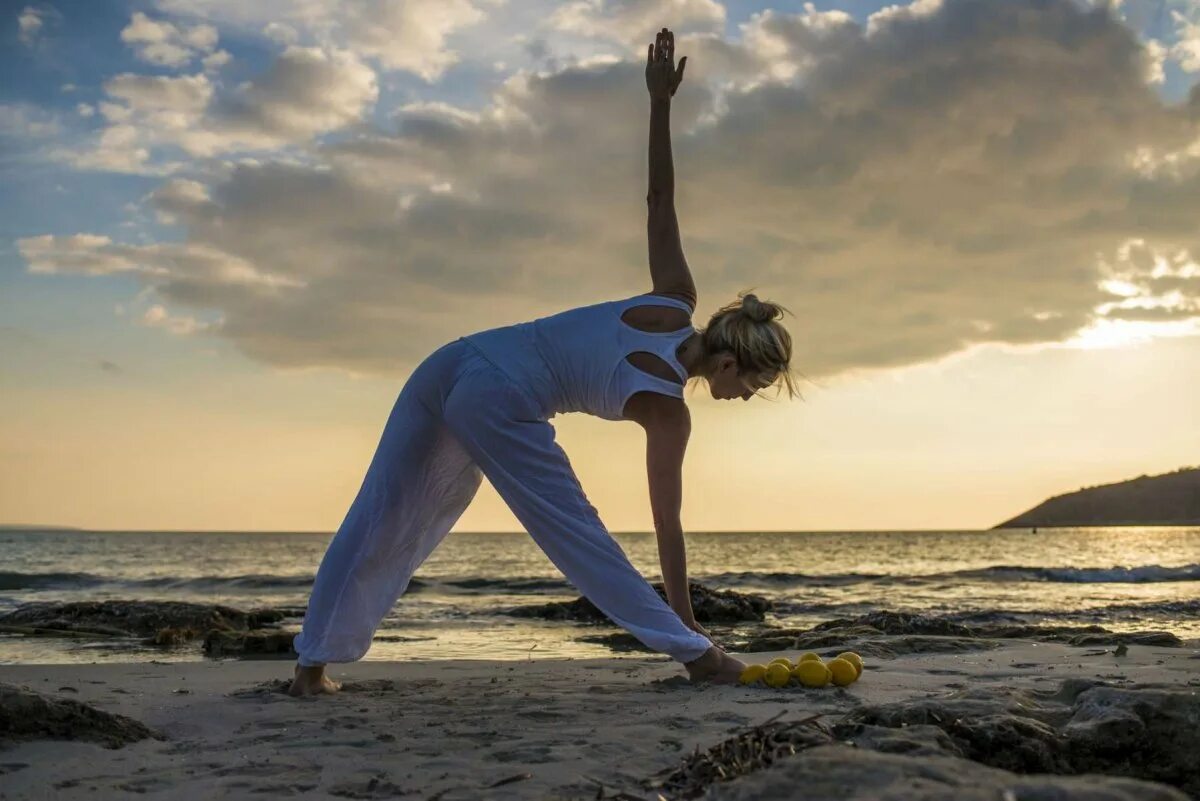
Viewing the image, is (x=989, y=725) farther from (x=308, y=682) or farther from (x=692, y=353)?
(x=308, y=682)

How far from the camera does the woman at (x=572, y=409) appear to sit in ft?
14.4

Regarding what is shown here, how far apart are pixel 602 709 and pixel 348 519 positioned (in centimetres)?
149

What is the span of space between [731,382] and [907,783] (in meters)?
2.59

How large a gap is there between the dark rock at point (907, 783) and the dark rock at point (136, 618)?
891cm

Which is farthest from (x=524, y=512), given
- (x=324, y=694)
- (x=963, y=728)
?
(x=963, y=728)

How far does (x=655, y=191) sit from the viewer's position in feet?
15.4

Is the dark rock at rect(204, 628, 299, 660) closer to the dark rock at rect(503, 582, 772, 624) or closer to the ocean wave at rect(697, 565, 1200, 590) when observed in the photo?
the dark rock at rect(503, 582, 772, 624)

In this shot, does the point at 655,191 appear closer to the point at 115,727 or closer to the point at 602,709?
the point at 602,709

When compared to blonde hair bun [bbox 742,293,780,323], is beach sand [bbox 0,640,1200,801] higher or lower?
lower

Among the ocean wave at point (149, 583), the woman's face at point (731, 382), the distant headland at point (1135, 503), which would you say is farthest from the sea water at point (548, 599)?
the distant headland at point (1135, 503)

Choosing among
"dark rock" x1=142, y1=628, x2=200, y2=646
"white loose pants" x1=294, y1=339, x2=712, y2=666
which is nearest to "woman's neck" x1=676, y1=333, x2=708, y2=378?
"white loose pants" x1=294, y1=339, x2=712, y2=666

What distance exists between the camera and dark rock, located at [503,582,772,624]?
11844mm

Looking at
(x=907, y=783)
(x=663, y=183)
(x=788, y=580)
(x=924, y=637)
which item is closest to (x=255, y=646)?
(x=924, y=637)

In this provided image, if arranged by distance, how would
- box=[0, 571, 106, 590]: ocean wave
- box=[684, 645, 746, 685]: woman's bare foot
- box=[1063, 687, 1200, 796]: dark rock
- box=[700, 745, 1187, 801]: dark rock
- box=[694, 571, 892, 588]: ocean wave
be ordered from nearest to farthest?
box=[700, 745, 1187, 801]: dark rock, box=[1063, 687, 1200, 796]: dark rock, box=[684, 645, 746, 685]: woman's bare foot, box=[694, 571, 892, 588]: ocean wave, box=[0, 571, 106, 590]: ocean wave
